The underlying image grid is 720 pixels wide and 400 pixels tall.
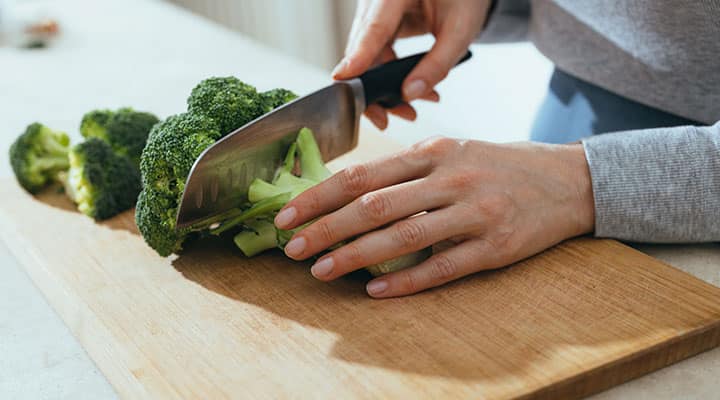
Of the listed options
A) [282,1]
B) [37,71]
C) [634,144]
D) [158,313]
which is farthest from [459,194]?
[282,1]

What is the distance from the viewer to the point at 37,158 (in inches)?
56.4

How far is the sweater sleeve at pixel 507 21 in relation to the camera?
1.75 m

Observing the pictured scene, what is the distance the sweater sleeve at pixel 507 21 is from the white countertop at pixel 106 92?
0.75ft

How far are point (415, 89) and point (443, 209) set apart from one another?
0.47 meters

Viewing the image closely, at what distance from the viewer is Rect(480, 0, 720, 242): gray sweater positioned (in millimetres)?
1110

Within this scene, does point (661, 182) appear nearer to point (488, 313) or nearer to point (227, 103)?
point (488, 313)

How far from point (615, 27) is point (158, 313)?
35.0 inches

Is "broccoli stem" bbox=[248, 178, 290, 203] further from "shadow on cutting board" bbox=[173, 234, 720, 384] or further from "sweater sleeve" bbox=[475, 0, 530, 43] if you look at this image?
"sweater sleeve" bbox=[475, 0, 530, 43]

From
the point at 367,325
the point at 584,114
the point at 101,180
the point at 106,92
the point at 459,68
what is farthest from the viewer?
the point at 459,68

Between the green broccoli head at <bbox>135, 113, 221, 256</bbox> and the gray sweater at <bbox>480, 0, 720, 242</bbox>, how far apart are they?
0.52 metres

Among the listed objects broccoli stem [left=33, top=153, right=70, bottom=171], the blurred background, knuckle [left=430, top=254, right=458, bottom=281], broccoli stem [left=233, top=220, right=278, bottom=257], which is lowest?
the blurred background

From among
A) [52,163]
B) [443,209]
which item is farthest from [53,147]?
[443,209]

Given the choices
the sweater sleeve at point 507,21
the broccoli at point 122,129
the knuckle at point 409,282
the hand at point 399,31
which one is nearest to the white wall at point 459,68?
the sweater sleeve at point 507,21

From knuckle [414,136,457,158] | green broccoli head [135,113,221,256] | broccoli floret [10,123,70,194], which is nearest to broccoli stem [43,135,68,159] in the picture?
broccoli floret [10,123,70,194]
